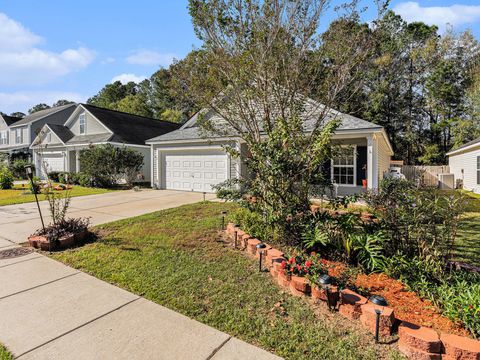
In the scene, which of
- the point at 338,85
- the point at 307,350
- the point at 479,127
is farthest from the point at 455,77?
the point at 307,350

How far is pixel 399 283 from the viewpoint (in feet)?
10.5

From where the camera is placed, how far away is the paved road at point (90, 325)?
88.7 inches

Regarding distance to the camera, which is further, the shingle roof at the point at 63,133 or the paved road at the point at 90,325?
the shingle roof at the point at 63,133

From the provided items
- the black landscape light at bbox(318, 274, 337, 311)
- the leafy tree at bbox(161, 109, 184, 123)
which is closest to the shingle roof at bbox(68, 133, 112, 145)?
the leafy tree at bbox(161, 109, 184, 123)

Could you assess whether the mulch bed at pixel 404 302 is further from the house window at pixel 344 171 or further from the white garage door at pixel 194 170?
the white garage door at pixel 194 170

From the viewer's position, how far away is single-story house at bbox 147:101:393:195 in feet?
31.2

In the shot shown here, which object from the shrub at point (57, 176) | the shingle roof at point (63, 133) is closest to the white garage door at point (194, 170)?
the shrub at point (57, 176)

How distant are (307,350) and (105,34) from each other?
1046 cm

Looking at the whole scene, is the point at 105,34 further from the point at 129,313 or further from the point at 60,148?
the point at 60,148

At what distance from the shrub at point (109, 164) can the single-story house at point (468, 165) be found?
1862cm

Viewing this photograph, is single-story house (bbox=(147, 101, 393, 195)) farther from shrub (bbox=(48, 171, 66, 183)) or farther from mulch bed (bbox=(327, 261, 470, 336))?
shrub (bbox=(48, 171, 66, 183))

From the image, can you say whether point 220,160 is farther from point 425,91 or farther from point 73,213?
point 425,91

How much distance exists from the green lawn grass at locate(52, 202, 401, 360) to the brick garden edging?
0.10m

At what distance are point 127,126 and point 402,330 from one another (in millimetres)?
20772
